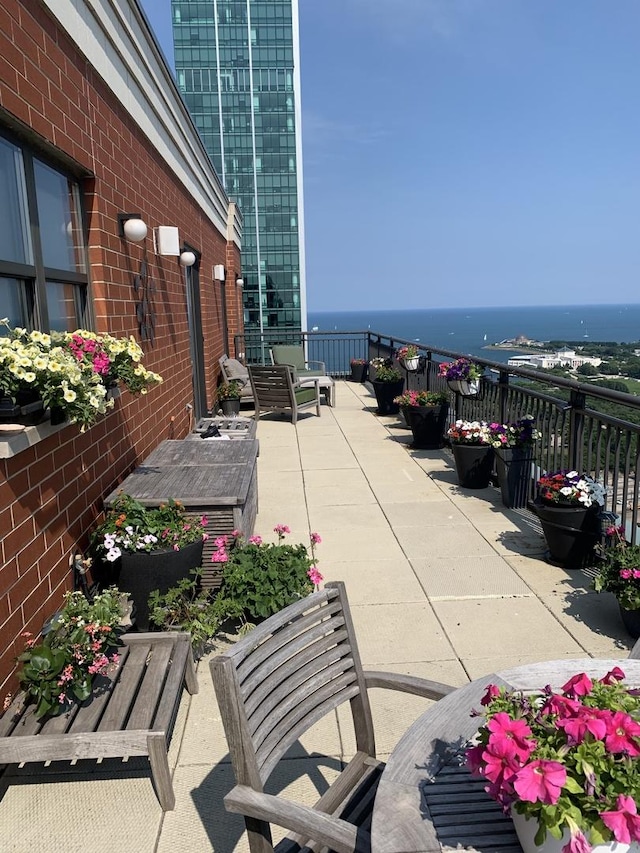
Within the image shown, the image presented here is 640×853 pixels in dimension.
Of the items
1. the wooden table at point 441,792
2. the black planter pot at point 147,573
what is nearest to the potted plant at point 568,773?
the wooden table at point 441,792

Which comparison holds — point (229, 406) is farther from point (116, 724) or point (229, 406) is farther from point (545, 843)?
point (545, 843)

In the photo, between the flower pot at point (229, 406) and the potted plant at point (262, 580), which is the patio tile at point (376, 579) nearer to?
the potted plant at point (262, 580)

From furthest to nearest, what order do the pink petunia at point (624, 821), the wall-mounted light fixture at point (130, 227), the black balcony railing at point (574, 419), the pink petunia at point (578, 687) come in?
1. the wall-mounted light fixture at point (130, 227)
2. the black balcony railing at point (574, 419)
3. the pink petunia at point (578, 687)
4. the pink petunia at point (624, 821)

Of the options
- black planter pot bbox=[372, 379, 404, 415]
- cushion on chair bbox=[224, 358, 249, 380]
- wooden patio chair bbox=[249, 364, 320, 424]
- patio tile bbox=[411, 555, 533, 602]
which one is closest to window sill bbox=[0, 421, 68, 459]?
patio tile bbox=[411, 555, 533, 602]

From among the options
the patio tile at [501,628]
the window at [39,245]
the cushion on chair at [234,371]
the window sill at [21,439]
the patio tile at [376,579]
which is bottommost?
the patio tile at [376,579]

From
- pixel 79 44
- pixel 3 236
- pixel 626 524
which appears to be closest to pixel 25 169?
pixel 3 236

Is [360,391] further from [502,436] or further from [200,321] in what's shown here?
[502,436]

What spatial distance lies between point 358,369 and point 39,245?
11.0 metres

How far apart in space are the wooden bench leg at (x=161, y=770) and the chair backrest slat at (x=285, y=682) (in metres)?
0.62

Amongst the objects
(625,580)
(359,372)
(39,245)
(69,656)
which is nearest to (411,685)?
(69,656)

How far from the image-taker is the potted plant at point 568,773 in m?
0.97

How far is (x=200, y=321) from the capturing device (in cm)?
843

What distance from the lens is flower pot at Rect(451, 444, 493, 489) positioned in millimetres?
5559

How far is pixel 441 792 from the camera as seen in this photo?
1294 mm
